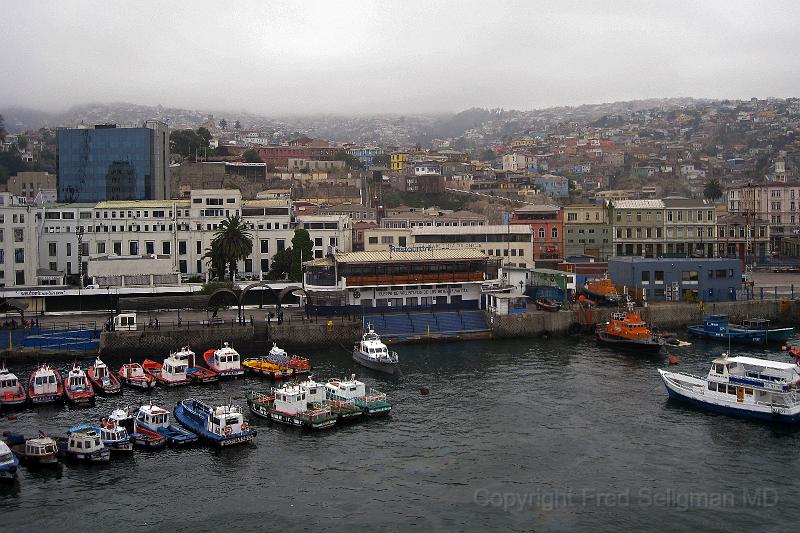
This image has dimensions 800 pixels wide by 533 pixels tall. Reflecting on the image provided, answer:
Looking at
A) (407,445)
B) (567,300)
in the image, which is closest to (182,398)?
(407,445)

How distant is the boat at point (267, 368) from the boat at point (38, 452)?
14.6 m

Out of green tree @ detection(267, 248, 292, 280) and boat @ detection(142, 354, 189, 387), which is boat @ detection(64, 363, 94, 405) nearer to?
boat @ detection(142, 354, 189, 387)

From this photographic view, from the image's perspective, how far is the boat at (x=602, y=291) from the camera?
6300 cm

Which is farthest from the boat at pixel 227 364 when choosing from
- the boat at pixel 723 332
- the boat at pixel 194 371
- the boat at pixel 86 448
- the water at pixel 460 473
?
the boat at pixel 723 332

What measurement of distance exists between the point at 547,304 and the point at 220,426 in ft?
106

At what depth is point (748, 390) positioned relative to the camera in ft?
126

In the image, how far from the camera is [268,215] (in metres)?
77.1

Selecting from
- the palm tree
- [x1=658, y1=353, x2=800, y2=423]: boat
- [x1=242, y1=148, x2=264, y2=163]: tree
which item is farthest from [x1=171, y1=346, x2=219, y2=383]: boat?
[x1=242, y1=148, x2=264, y2=163]: tree

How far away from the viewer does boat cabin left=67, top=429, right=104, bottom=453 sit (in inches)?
1276

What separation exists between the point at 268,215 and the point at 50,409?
129 feet

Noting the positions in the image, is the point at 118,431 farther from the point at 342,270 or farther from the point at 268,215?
the point at 268,215

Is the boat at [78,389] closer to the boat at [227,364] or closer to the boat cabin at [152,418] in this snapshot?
the boat cabin at [152,418]

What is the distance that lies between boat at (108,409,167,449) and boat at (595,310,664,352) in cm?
2996

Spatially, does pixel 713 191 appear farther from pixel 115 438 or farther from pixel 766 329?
pixel 115 438
